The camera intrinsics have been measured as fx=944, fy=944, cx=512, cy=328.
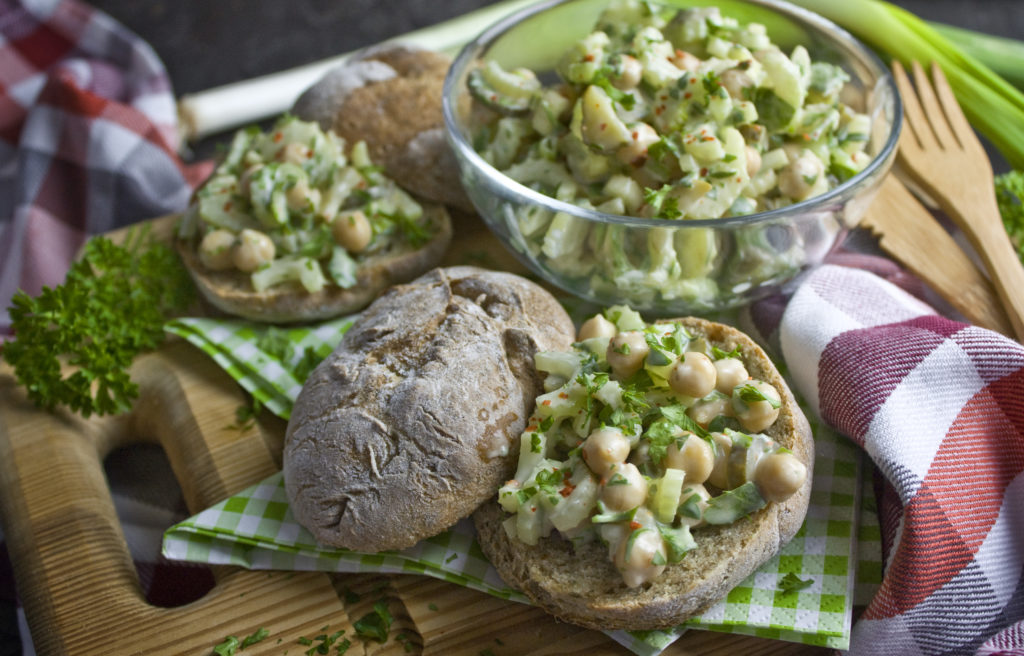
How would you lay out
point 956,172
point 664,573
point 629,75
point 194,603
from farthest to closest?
1. point 956,172
2. point 629,75
3. point 194,603
4. point 664,573

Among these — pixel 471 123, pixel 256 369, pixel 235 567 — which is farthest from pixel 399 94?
pixel 235 567

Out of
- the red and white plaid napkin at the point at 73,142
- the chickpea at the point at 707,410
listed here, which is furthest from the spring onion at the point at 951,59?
the red and white plaid napkin at the point at 73,142

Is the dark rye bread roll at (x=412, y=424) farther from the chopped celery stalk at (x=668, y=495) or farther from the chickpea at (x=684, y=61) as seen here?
the chickpea at (x=684, y=61)

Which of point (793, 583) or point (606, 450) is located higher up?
point (606, 450)

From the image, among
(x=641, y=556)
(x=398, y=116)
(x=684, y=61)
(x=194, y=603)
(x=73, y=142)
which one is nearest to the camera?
(x=641, y=556)

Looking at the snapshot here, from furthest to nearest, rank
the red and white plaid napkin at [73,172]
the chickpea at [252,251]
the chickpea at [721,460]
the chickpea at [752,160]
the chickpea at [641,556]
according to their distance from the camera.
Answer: the red and white plaid napkin at [73,172] < the chickpea at [252,251] < the chickpea at [752,160] < the chickpea at [721,460] < the chickpea at [641,556]

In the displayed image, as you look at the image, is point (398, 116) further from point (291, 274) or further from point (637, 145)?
point (637, 145)

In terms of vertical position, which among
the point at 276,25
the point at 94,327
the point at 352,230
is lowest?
the point at 276,25

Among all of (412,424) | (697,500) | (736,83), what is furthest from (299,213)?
(697,500)
